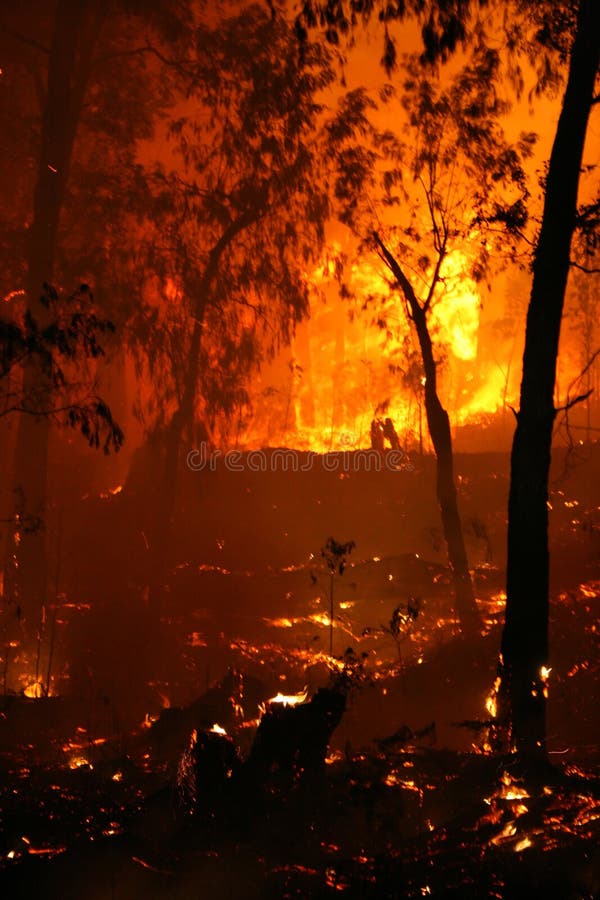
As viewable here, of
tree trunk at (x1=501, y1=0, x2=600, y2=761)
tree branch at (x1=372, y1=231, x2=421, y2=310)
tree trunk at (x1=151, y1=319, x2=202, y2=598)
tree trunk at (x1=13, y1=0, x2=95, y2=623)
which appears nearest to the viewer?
tree trunk at (x1=501, y1=0, x2=600, y2=761)

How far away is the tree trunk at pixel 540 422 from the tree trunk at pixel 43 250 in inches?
380

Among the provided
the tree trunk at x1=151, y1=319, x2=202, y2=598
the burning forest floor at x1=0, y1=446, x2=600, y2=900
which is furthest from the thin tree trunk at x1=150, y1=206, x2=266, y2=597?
the burning forest floor at x1=0, y1=446, x2=600, y2=900

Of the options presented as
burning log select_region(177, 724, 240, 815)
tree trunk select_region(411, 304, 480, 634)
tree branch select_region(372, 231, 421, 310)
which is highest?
tree branch select_region(372, 231, 421, 310)

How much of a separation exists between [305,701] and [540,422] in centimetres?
318

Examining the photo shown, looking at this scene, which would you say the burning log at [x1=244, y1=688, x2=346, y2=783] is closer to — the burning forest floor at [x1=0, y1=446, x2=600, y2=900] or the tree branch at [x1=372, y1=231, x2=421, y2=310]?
the burning forest floor at [x1=0, y1=446, x2=600, y2=900]

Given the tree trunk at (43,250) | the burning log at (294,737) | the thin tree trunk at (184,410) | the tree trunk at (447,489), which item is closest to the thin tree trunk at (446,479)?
the tree trunk at (447,489)

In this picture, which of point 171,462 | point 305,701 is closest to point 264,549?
point 171,462

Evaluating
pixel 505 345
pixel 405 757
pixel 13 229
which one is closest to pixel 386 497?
pixel 13 229

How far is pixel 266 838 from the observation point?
5.46 m

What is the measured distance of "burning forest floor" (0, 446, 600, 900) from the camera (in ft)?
16.3

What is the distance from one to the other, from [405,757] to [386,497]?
719 inches

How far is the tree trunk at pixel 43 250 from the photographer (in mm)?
14859

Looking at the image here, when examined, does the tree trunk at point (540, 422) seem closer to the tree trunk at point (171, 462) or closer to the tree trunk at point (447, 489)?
the tree trunk at point (447, 489)

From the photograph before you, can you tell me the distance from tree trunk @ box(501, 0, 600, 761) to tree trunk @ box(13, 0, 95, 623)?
31.7ft
